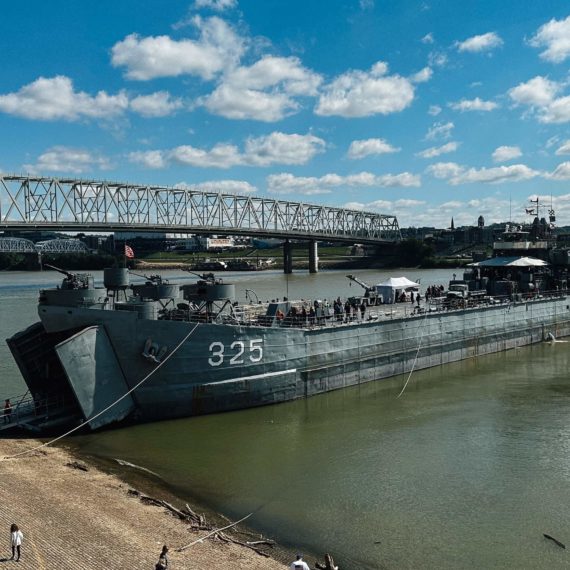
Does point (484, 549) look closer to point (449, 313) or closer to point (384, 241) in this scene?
point (449, 313)

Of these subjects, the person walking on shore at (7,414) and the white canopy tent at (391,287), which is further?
the white canopy tent at (391,287)

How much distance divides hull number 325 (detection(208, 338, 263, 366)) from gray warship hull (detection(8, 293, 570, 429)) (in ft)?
0.13

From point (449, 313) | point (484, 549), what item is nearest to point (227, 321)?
point (484, 549)

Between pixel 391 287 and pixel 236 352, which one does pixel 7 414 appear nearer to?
pixel 236 352

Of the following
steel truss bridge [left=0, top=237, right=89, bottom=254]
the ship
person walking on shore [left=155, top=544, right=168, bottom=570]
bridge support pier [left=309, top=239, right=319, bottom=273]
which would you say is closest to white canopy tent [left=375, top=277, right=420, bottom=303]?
the ship

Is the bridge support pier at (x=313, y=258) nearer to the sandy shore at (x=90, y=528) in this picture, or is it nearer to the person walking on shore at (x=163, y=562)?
the sandy shore at (x=90, y=528)

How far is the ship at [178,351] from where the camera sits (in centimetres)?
2191

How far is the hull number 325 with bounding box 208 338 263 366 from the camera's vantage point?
2308 centimetres

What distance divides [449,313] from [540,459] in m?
14.6

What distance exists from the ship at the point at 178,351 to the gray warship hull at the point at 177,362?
0.04 metres

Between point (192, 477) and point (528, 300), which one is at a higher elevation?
point (528, 300)

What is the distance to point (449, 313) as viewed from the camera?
33.8m

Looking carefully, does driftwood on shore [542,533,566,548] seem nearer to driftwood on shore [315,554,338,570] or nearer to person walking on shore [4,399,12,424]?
driftwood on shore [315,554,338,570]

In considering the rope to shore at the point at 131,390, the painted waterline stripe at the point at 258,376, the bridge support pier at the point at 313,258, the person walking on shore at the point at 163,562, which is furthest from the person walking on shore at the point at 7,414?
the bridge support pier at the point at 313,258
